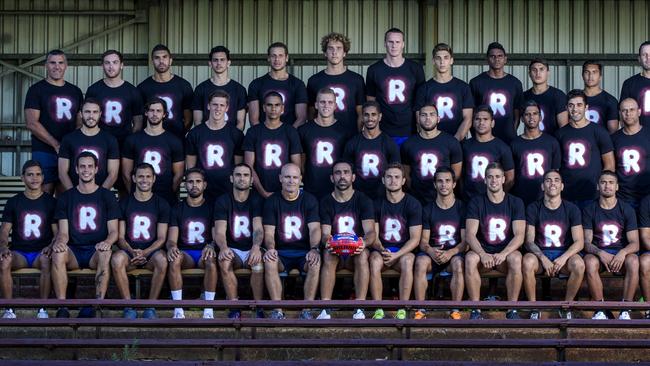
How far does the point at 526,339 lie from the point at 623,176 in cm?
227

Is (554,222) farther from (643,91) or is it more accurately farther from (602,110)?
(643,91)

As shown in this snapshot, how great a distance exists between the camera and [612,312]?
1138 centimetres

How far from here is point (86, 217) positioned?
1176 cm

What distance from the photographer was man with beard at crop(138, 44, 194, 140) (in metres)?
12.5

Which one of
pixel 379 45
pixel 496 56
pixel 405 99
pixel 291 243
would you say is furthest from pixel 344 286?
pixel 379 45

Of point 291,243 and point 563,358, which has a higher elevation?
point 291,243

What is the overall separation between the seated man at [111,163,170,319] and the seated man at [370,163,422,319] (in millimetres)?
→ 1844

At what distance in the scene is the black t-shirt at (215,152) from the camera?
1212 cm

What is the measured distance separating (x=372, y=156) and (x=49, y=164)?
3008 millimetres

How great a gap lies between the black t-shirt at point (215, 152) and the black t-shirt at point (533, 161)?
2511 mm

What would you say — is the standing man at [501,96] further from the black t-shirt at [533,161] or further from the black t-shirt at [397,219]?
the black t-shirt at [397,219]

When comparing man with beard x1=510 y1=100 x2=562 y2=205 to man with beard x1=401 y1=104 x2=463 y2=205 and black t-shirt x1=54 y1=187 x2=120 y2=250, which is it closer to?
man with beard x1=401 y1=104 x2=463 y2=205

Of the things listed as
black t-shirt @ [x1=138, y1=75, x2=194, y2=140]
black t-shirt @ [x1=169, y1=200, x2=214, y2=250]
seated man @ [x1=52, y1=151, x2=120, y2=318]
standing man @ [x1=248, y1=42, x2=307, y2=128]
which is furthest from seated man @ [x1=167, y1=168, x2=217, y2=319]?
standing man @ [x1=248, y1=42, x2=307, y2=128]

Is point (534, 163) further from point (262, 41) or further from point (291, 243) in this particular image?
point (262, 41)
